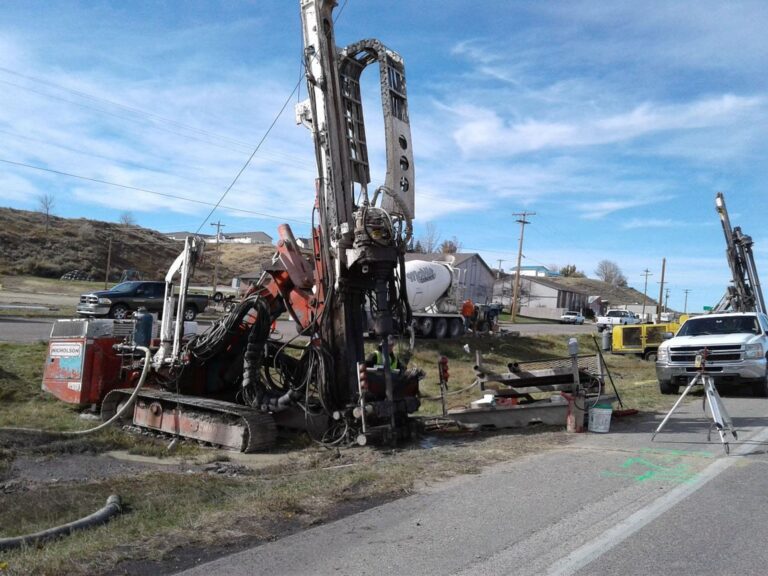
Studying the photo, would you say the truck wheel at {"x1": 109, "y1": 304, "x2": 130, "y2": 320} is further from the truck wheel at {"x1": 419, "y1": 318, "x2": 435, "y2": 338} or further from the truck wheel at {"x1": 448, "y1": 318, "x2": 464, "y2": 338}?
the truck wheel at {"x1": 448, "y1": 318, "x2": 464, "y2": 338}

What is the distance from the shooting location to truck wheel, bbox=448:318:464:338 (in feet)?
112

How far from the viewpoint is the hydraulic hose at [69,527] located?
5289 millimetres

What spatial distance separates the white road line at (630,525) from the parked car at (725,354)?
26.6 feet

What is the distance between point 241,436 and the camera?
10188 millimetres

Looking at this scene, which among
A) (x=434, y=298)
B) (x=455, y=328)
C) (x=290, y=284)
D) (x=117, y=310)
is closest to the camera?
(x=290, y=284)

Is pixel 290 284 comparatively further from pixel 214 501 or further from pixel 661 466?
pixel 661 466

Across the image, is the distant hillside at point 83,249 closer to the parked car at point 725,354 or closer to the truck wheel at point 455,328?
the truck wheel at point 455,328

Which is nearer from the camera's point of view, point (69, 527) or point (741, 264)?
point (69, 527)

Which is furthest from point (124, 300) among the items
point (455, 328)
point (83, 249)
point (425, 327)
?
point (83, 249)

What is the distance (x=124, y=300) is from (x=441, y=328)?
14.5m

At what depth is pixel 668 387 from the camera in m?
16.9

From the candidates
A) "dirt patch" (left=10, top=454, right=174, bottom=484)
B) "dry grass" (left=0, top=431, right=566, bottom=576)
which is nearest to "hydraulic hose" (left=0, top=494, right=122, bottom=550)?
"dry grass" (left=0, top=431, right=566, bottom=576)

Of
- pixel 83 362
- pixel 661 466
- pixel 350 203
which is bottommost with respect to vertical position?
pixel 661 466

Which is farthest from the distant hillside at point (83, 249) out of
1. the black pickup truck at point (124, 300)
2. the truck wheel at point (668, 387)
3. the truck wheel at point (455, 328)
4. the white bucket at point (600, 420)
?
the white bucket at point (600, 420)
